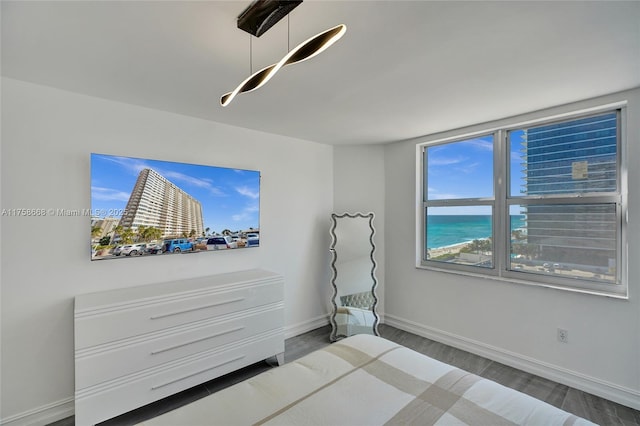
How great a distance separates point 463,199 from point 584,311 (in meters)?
1.41

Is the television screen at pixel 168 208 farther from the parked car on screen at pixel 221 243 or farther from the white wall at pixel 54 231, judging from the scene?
the white wall at pixel 54 231

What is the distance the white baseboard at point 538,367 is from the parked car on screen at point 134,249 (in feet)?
9.83

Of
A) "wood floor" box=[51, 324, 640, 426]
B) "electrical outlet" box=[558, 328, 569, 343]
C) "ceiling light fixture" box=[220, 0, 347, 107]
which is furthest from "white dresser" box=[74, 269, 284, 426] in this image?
"electrical outlet" box=[558, 328, 569, 343]

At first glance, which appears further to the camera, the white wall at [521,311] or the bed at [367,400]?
the white wall at [521,311]

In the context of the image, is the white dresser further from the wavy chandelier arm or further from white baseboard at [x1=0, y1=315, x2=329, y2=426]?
the wavy chandelier arm

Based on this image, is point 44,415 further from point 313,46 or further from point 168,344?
point 313,46

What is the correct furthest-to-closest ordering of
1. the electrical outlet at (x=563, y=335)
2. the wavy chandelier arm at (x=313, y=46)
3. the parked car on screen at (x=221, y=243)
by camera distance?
the parked car on screen at (x=221, y=243), the electrical outlet at (x=563, y=335), the wavy chandelier arm at (x=313, y=46)

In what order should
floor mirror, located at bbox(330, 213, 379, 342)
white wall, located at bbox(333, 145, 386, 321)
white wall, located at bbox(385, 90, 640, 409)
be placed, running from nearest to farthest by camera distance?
white wall, located at bbox(385, 90, 640, 409) → floor mirror, located at bbox(330, 213, 379, 342) → white wall, located at bbox(333, 145, 386, 321)

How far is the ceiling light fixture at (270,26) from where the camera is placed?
3.33 ft

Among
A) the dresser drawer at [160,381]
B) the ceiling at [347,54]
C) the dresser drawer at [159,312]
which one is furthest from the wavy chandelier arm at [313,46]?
the dresser drawer at [160,381]

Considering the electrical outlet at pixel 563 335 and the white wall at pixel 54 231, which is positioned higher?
the white wall at pixel 54 231

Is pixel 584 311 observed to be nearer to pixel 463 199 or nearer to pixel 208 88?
pixel 463 199

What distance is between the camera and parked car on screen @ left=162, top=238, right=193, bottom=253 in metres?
2.44

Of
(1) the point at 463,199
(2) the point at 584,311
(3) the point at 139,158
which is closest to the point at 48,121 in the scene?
(3) the point at 139,158
